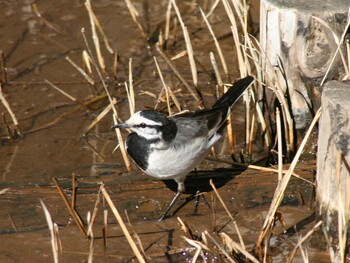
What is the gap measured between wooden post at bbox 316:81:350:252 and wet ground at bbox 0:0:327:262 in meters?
0.32

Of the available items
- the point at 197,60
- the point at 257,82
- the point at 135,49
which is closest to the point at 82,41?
the point at 135,49

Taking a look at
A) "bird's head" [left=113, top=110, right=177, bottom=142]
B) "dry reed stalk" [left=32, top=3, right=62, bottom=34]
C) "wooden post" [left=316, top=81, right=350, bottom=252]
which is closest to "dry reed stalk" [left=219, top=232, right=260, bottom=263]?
"wooden post" [left=316, top=81, right=350, bottom=252]

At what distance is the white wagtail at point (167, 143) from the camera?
18.1ft

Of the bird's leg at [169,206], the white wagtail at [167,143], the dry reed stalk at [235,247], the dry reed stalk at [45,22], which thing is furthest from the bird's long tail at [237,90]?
the dry reed stalk at [45,22]

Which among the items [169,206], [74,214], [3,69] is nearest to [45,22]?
[3,69]

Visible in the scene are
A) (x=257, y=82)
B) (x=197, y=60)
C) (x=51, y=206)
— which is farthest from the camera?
(x=197, y=60)

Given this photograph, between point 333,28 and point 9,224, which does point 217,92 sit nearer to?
point 333,28

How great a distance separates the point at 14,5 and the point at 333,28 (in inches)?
161

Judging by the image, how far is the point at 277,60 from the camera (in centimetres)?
606

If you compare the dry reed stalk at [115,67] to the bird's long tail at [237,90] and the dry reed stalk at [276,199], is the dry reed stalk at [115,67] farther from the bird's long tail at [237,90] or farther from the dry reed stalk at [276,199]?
the dry reed stalk at [276,199]

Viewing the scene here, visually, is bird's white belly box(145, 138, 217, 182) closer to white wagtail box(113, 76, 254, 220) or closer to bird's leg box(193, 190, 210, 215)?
white wagtail box(113, 76, 254, 220)

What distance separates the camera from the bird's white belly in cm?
551

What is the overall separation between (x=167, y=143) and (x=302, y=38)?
51.1 inches

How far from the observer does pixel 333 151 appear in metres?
4.98
